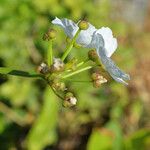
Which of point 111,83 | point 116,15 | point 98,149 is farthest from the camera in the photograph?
point 116,15

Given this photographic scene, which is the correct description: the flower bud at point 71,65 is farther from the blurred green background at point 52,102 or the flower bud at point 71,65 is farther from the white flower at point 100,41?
the blurred green background at point 52,102

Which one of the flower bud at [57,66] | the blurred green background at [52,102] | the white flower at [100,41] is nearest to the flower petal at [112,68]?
the white flower at [100,41]

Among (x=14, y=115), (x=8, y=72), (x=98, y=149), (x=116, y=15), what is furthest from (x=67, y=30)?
(x=116, y=15)

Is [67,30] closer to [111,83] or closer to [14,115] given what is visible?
[14,115]

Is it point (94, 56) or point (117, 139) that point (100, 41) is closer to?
point (94, 56)

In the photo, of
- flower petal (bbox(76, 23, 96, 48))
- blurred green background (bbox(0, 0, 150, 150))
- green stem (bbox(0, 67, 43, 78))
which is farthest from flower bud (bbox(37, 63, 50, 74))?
blurred green background (bbox(0, 0, 150, 150))

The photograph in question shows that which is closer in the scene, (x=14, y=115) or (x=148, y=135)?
(x=148, y=135)
